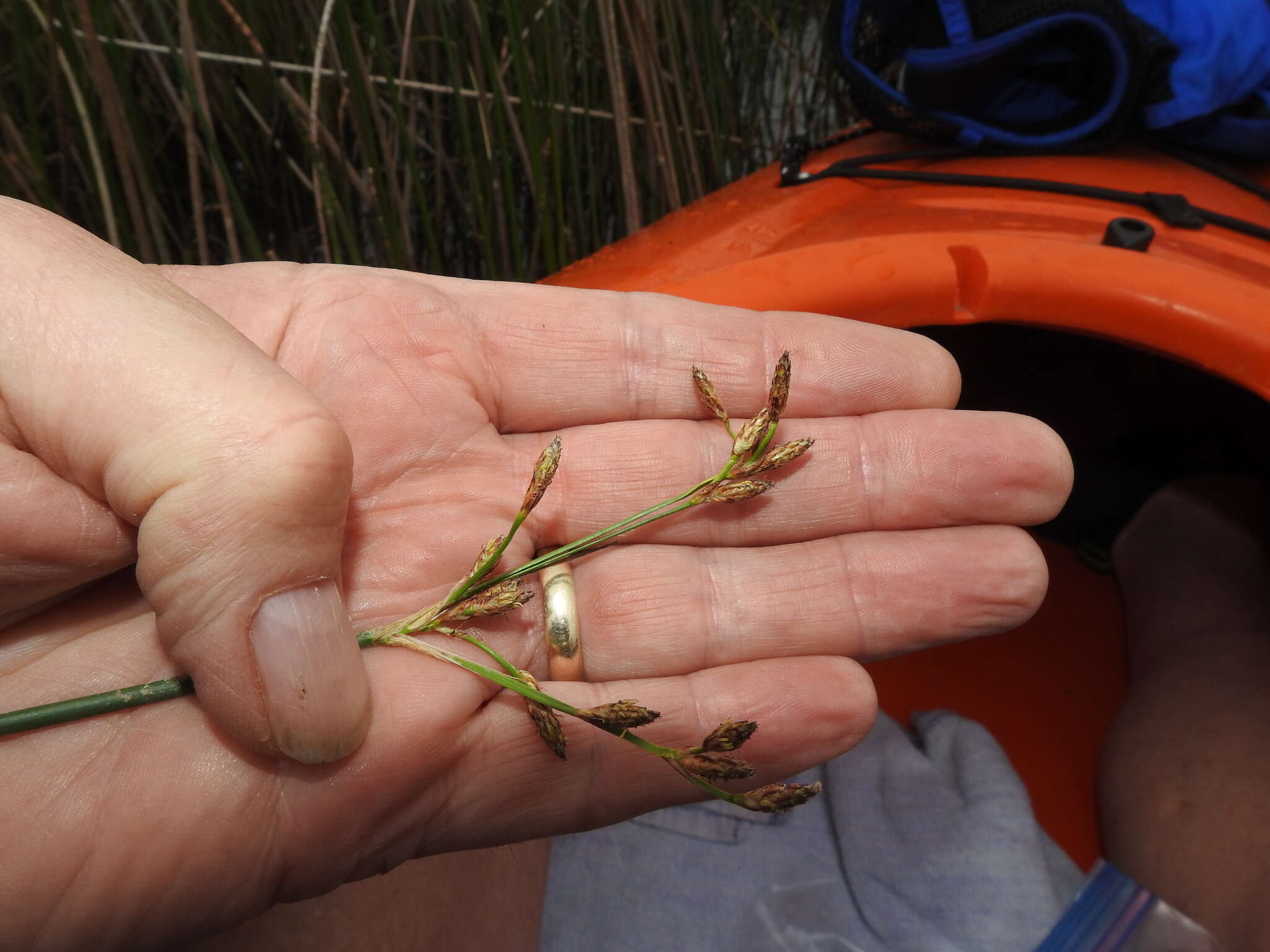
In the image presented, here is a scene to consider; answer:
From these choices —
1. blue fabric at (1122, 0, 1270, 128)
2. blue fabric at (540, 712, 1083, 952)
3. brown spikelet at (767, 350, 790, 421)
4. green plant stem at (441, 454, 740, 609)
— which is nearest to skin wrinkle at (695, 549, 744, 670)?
green plant stem at (441, 454, 740, 609)

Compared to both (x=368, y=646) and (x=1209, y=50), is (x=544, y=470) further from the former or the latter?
(x=1209, y=50)

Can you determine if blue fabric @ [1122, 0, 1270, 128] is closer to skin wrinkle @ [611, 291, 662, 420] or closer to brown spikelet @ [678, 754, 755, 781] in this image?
skin wrinkle @ [611, 291, 662, 420]

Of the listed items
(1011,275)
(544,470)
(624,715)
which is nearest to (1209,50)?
(1011,275)

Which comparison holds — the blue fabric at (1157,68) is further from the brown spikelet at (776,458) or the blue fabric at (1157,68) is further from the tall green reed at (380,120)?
the brown spikelet at (776,458)

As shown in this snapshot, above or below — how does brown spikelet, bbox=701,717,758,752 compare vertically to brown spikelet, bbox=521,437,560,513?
below

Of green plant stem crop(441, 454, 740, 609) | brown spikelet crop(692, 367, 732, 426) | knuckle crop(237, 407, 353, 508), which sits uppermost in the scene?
knuckle crop(237, 407, 353, 508)

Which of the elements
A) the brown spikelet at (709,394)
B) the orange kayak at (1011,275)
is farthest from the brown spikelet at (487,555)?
the orange kayak at (1011,275)

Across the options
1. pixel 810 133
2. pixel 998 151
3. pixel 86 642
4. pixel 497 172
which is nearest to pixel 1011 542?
pixel 998 151
